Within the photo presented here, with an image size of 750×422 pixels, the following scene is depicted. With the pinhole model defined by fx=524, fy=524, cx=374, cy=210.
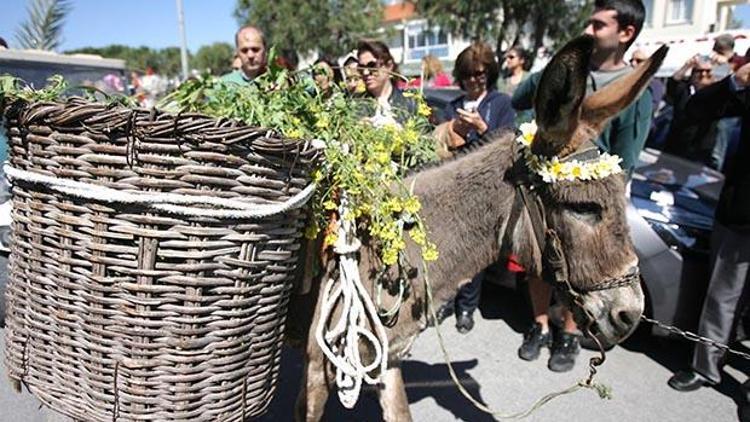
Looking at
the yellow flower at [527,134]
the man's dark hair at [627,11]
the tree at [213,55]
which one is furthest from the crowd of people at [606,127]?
the tree at [213,55]

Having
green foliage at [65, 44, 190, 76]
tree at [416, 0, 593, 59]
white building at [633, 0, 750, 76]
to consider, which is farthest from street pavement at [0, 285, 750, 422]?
green foliage at [65, 44, 190, 76]

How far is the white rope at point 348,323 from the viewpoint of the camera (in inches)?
76.4

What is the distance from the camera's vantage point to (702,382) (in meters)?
3.75

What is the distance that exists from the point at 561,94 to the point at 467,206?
0.61 meters

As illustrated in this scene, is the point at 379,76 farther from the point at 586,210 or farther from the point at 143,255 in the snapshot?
the point at 143,255

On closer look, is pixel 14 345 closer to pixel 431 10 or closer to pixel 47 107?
pixel 47 107

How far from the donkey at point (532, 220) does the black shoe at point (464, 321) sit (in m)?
2.41

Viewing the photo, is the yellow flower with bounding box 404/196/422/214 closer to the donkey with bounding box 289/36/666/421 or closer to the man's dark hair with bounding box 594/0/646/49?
the donkey with bounding box 289/36/666/421

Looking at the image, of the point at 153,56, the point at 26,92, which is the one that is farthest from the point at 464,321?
the point at 153,56

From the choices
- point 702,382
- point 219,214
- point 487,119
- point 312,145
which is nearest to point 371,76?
point 487,119

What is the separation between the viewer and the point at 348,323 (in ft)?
6.62

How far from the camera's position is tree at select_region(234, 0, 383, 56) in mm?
30219

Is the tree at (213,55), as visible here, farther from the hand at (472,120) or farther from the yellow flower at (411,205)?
the yellow flower at (411,205)

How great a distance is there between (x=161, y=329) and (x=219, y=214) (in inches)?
15.2
